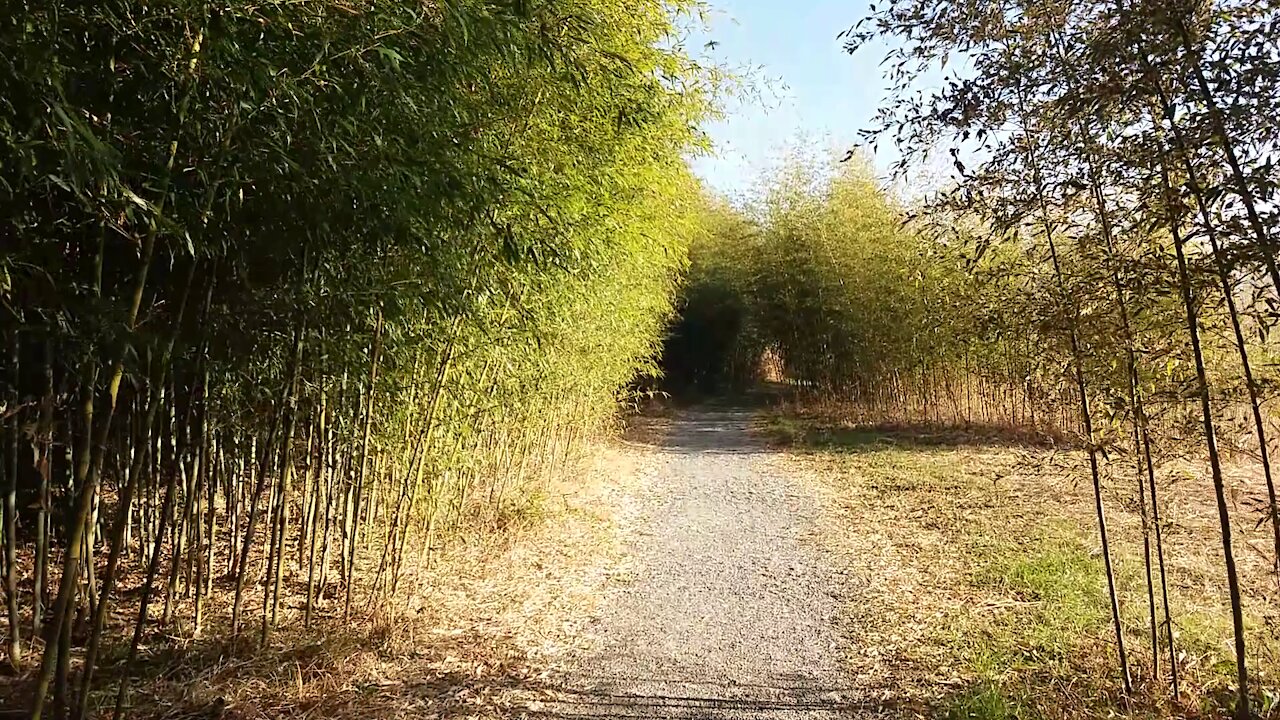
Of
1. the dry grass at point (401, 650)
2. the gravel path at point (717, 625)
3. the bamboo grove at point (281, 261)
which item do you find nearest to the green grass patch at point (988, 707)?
the gravel path at point (717, 625)

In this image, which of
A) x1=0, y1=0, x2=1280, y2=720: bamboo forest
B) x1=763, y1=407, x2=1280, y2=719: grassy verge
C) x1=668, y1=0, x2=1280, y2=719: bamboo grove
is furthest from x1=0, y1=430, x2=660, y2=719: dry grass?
x1=668, y1=0, x2=1280, y2=719: bamboo grove

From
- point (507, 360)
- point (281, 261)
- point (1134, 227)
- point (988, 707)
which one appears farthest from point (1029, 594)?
point (281, 261)

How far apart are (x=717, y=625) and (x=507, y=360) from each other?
155 cm

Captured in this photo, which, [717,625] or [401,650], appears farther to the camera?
[717,625]

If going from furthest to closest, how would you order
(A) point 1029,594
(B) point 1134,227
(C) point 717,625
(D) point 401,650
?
1. (A) point 1029,594
2. (C) point 717,625
3. (D) point 401,650
4. (B) point 1134,227

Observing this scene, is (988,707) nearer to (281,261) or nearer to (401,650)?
(401,650)

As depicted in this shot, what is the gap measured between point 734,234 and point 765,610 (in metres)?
9.73

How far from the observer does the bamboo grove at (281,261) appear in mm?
1564

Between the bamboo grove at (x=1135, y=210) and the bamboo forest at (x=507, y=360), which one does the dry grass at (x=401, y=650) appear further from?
the bamboo grove at (x=1135, y=210)

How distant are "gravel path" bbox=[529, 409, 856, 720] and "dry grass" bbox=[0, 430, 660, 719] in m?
0.22

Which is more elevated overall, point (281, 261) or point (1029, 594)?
point (281, 261)

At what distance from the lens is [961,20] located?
7.50 feet

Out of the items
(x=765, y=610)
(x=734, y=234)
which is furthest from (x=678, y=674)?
(x=734, y=234)

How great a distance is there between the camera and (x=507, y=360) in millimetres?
3689
